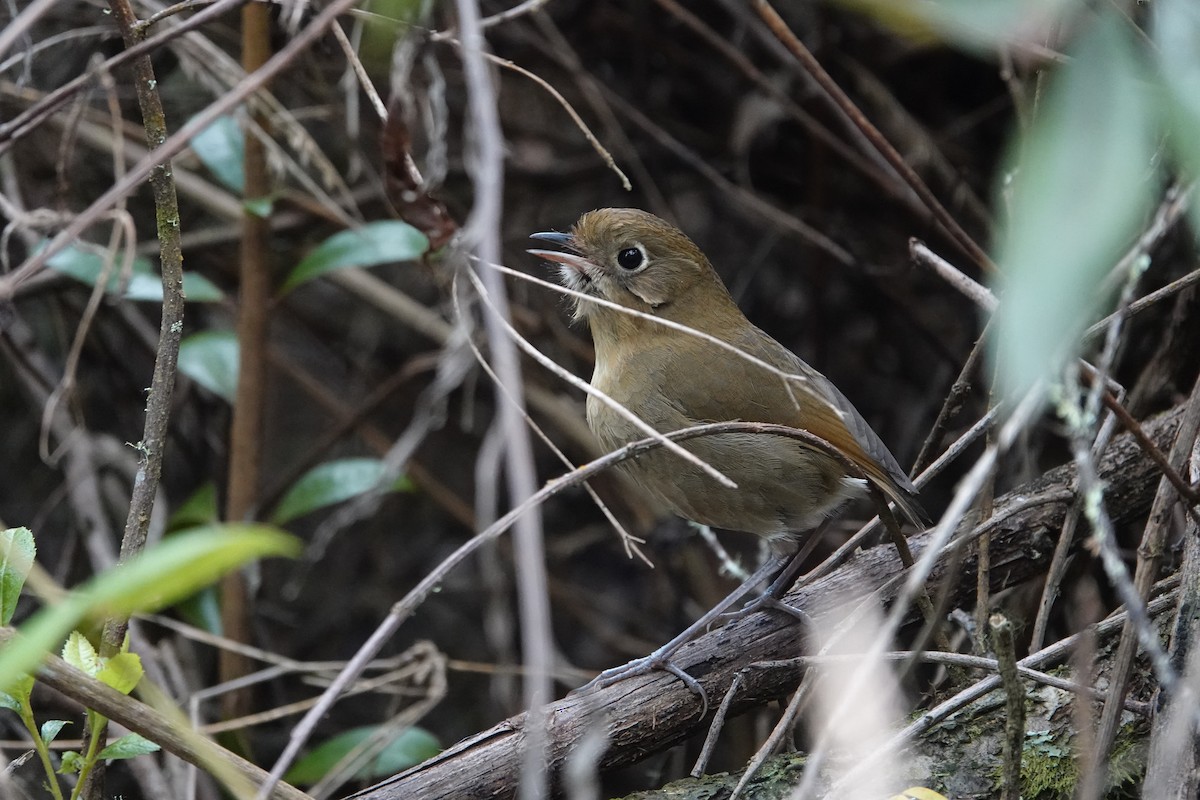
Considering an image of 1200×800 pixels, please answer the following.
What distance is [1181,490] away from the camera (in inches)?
69.2

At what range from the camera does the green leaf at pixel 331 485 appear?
2.85 meters

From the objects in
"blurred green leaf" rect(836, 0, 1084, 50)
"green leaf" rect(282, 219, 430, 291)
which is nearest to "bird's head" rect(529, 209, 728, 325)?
"green leaf" rect(282, 219, 430, 291)

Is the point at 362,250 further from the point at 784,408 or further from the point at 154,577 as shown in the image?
the point at 154,577

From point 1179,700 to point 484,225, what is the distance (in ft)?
3.55

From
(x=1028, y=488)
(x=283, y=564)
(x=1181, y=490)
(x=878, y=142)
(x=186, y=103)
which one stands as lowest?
(x=283, y=564)

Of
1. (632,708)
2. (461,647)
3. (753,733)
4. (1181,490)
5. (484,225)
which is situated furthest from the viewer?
(461,647)

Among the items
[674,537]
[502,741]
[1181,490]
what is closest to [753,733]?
[674,537]

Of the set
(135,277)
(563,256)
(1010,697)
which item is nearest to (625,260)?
(563,256)

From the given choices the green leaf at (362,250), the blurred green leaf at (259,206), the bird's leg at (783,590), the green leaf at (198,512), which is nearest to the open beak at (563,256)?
the green leaf at (362,250)

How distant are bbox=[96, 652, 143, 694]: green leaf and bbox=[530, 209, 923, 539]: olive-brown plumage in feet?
3.71

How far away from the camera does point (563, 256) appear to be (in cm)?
272

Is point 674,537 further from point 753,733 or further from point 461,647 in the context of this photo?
point 461,647

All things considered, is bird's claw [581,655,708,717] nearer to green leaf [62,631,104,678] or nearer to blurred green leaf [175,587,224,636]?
green leaf [62,631,104,678]

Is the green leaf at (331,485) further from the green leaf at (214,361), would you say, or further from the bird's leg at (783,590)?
the bird's leg at (783,590)
